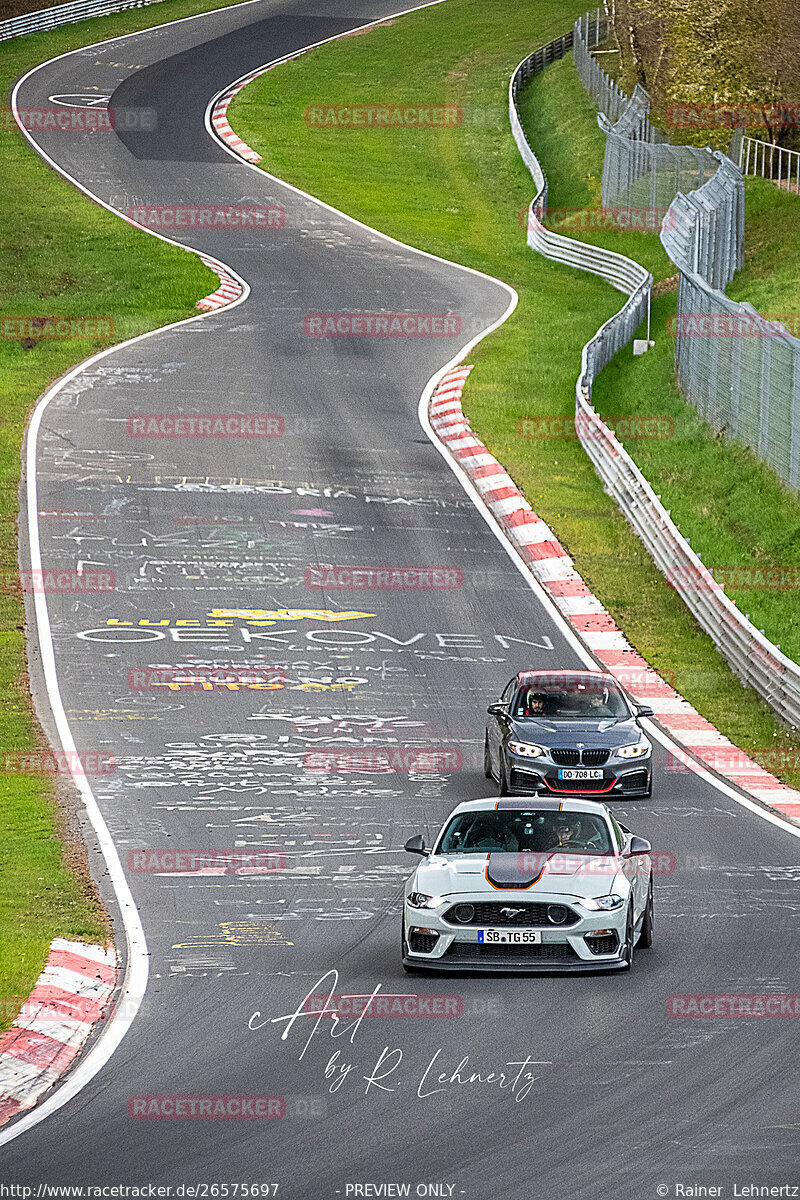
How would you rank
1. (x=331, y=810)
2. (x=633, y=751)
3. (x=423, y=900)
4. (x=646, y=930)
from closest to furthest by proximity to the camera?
(x=423, y=900), (x=646, y=930), (x=331, y=810), (x=633, y=751)

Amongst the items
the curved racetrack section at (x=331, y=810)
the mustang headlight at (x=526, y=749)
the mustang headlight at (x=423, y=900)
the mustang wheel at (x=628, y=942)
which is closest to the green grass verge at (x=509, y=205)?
the curved racetrack section at (x=331, y=810)

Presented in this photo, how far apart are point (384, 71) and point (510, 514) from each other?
49.0m

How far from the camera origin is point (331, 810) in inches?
722

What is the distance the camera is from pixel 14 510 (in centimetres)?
3091

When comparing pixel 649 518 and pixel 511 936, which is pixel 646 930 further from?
pixel 649 518

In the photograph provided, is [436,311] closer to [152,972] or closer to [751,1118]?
[152,972]

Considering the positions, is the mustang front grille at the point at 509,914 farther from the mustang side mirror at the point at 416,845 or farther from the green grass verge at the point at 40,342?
the green grass verge at the point at 40,342

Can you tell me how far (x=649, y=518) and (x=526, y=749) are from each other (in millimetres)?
11557

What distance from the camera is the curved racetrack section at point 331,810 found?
9.65 m

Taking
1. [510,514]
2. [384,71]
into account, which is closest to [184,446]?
[510,514]

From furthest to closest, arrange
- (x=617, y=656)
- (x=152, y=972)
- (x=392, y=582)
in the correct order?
(x=392, y=582) < (x=617, y=656) < (x=152, y=972)

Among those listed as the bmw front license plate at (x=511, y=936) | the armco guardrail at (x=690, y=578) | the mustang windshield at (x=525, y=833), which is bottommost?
the armco guardrail at (x=690, y=578)

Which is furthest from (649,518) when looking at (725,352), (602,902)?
(602,902)

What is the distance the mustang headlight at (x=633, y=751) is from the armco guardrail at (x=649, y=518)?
3.75 m
